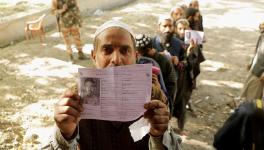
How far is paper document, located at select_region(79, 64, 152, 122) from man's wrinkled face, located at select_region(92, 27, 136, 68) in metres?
0.23

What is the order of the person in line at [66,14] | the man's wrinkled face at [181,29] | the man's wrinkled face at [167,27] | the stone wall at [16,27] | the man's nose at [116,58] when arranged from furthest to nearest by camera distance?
1. the stone wall at [16,27]
2. the person in line at [66,14]
3. the man's wrinkled face at [181,29]
4. the man's wrinkled face at [167,27]
5. the man's nose at [116,58]

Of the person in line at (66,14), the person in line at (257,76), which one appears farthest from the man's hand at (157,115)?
the person in line at (66,14)

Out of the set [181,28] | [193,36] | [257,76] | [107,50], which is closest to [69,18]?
[181,28]

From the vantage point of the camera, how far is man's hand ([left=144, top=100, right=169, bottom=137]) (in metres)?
1.51

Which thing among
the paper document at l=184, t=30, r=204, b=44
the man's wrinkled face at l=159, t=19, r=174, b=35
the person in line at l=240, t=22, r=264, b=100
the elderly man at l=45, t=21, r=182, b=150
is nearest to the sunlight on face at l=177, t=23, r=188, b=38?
the paper document at l=184, t=30, r=204, b=44

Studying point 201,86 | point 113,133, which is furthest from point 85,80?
point 201,86

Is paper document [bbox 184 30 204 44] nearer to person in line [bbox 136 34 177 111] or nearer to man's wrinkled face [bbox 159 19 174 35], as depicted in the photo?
man's wrinkled face [bbox 159 19 174 35]

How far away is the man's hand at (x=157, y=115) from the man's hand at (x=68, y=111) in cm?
31

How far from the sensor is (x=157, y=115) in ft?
4.97

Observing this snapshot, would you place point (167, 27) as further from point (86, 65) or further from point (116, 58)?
point (86, 65)

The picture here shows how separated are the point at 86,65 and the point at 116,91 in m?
6.29

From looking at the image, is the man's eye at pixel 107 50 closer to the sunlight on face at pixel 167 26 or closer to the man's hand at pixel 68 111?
the man's hand at pixel 68 111

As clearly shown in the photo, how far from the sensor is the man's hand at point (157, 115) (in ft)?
4.96

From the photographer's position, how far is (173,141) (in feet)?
5.45
